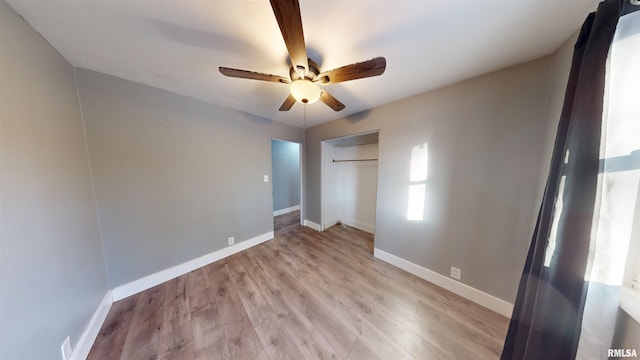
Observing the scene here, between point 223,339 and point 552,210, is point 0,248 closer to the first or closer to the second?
point 223,339

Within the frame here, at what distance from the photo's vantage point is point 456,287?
1.73 metres

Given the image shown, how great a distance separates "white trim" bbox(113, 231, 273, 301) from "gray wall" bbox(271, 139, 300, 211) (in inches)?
67.2

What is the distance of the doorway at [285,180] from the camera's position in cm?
420

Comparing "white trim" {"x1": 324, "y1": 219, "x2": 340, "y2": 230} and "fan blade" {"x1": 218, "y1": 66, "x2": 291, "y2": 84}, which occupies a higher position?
"fan blade" {"x1": 218, "y1": 66, "x2": 291, "y2": 84}

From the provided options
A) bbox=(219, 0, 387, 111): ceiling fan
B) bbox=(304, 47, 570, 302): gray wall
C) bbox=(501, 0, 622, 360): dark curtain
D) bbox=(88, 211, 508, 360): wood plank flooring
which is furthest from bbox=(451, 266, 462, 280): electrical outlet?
bbox=(219, 0, 387, 111): ceiling fan

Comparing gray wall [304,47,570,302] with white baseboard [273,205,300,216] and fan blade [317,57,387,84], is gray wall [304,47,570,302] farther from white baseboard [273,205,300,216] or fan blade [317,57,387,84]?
white baseboard [273,205,300,216]

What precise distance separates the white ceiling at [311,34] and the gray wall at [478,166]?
23 centimetres

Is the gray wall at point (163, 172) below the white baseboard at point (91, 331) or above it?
above

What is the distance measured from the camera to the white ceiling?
0.90 metres

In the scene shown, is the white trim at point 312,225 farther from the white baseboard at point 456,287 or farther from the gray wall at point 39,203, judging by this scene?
the gray wall at point 39,203

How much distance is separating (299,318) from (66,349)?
1.48 meters

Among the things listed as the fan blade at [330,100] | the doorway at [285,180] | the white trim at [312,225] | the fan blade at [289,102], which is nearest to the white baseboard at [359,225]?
the white trim at [312,225]

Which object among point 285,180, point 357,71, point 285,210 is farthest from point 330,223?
point 357,71

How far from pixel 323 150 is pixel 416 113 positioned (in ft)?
5.25
